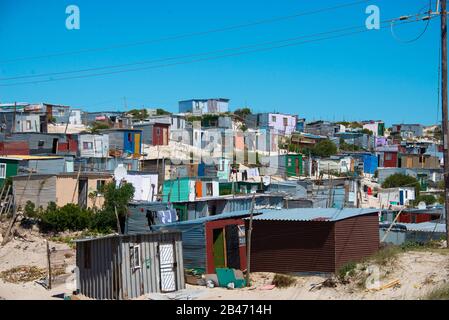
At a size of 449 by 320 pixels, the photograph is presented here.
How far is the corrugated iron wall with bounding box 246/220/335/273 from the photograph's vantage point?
59.4ft

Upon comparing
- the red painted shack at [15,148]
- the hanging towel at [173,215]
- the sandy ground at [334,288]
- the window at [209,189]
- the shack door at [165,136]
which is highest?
the shack door at [165,136]

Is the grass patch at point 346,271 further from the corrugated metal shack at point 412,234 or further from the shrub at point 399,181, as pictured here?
the shrub at point 399,181

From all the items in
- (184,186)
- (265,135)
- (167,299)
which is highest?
(265,135)

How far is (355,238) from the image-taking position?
1869 centimetres

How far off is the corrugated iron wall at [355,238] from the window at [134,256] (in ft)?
18.7

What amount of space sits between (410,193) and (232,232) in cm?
2643

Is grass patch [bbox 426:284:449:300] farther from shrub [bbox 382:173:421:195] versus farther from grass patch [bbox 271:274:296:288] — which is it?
shrub [bbox 382:173:421:195]

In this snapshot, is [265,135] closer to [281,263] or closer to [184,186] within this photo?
[184,186]

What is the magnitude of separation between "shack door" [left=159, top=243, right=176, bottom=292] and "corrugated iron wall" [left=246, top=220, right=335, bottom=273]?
3006 millimetres

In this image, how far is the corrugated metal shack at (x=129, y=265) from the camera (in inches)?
653

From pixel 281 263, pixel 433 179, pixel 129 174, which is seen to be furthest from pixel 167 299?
pixel 433 179

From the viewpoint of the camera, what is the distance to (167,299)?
16.2 meters

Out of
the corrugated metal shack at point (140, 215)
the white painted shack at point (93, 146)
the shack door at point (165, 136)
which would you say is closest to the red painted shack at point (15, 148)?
the white painted shack at point (93, 146)

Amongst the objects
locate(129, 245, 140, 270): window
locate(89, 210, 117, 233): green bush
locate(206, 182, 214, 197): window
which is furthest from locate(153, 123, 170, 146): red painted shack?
locate(129, 245, 140, 270): window
